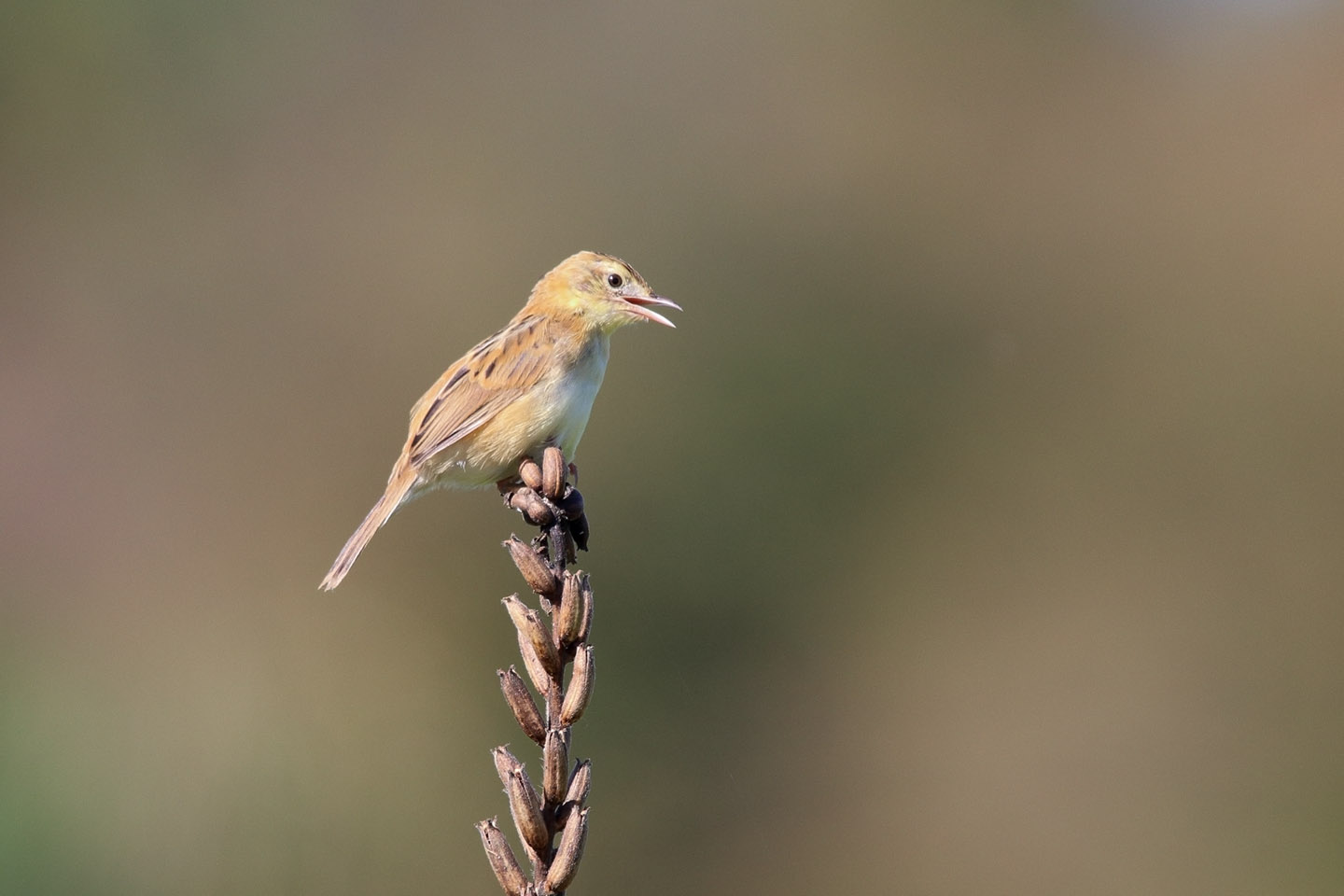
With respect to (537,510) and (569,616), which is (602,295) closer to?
(537,510)

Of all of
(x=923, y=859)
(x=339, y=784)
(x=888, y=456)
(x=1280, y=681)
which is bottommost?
(x=923, y=859)

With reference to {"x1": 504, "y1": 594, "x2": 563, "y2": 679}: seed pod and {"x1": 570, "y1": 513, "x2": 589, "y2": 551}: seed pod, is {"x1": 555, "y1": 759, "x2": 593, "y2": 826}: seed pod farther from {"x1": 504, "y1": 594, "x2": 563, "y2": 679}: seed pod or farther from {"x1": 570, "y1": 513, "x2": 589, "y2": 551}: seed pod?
{"x1": 570, "y1": 513, "x2": 589, "y2": 551}: seed pod

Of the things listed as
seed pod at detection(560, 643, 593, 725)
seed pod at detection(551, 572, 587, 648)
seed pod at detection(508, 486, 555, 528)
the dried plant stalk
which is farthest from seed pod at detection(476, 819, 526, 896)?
seed pod at detection(508, 486, 555, 528)

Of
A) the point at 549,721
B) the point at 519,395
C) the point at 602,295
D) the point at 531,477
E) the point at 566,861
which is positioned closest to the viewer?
the point at 566,861

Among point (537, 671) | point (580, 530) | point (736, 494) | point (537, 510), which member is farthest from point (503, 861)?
point (736, 494)

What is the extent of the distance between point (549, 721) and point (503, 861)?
30 centimetres

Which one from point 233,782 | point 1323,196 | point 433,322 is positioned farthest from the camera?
point 1323,196

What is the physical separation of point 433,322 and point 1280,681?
7372 millimetres

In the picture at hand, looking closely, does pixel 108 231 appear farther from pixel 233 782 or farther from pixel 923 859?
pixel 923 859

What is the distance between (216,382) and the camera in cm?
1155

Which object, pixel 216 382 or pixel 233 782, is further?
pixel 216 382

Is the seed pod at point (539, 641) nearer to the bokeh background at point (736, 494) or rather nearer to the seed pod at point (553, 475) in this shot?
the seed pod at point (553, 475)

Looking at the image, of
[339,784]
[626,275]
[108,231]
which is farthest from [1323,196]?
[108,231]

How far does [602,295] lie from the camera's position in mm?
5684
